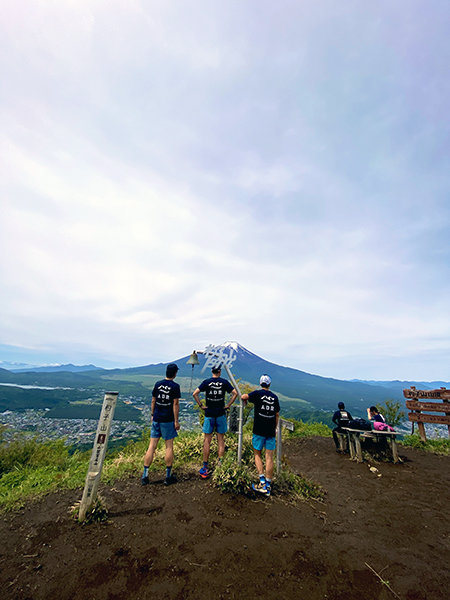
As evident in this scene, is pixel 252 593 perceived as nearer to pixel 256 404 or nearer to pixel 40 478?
pixel 256 404

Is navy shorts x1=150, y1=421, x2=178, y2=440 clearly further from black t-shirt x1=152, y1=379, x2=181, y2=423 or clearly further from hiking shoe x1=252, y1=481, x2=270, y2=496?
hiking shoe x1=252, y1=481, x2=270, y2=496

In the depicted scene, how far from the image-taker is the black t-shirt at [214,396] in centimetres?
621

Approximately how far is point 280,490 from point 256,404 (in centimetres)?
192

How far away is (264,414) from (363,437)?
19.8 ft


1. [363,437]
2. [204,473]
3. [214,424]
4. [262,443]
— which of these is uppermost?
[214,424]

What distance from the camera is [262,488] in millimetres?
5367

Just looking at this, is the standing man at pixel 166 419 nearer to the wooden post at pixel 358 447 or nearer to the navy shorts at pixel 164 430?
the navy shorts at pixel 164 430

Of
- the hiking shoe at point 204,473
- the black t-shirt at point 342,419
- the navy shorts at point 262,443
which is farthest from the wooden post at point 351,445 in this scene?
the hiking shoe at point 204,473

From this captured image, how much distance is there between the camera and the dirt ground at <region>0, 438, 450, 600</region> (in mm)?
3078

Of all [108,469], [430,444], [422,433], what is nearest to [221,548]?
[108,469]

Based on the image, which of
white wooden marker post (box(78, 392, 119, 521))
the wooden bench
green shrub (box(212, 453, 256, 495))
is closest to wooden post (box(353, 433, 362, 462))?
the wooden bench

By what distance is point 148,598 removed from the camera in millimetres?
2875

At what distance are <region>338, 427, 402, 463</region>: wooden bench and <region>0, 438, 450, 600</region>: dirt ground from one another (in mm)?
2551

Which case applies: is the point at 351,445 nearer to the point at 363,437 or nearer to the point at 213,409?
the point at 363,437
